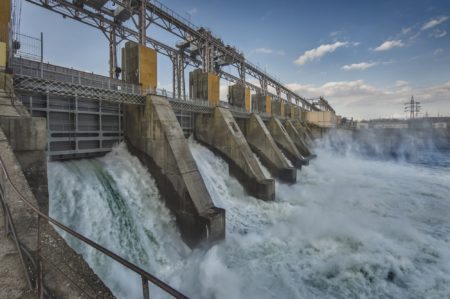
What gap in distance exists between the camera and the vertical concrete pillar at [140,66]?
13.3 m

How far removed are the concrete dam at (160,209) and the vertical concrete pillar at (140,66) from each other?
0.26 ft

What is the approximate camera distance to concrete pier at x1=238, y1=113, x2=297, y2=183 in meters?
16.6

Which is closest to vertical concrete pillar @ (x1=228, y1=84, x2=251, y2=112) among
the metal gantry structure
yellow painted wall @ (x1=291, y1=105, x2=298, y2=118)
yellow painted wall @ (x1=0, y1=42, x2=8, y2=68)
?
the metal gantry structure

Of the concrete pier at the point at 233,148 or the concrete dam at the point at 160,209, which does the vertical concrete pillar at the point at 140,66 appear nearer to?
the concrete dam at the point at 160,209

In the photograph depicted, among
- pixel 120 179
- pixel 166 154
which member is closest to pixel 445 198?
pixel 166 154

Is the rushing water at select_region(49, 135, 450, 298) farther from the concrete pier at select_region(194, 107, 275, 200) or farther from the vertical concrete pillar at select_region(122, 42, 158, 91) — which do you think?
the vertical concrete pillar at select_region(122, 42, 158, 91)

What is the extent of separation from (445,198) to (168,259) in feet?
55.4

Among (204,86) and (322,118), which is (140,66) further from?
(322,118)

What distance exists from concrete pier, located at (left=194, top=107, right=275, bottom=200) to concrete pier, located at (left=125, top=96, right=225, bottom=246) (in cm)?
456

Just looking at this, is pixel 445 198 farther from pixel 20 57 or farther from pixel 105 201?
pixel 20 57

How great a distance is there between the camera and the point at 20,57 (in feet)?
34.2

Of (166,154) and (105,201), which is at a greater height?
(166,154)

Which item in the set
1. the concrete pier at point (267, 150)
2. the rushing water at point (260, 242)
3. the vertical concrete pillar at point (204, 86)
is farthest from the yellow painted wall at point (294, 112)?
the rushing water at point (260, 242)

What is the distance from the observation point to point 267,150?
59.2ft
